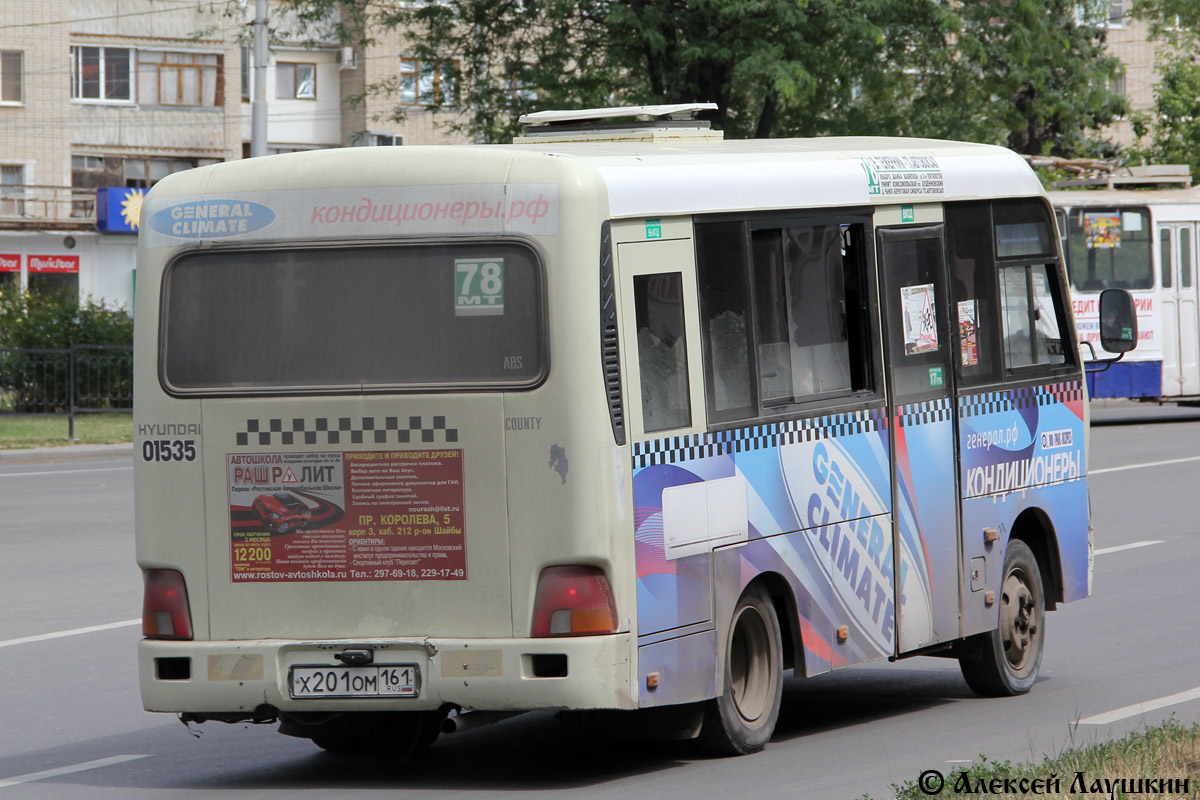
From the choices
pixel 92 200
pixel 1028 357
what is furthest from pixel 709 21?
pixel 92 200

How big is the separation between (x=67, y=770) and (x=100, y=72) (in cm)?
5306

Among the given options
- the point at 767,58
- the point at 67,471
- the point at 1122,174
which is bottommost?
the point at 67,471

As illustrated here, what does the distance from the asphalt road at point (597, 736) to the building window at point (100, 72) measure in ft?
153

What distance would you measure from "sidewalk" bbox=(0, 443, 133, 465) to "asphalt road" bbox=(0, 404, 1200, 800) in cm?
1182

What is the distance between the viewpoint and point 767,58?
1104 inches

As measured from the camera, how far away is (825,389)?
8.20 metres

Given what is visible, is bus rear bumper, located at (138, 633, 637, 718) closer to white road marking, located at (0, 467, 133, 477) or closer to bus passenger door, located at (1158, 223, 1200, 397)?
white road marking, located at (0, 467, 133, 477)

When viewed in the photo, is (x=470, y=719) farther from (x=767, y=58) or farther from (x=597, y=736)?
(x=767, y=58)

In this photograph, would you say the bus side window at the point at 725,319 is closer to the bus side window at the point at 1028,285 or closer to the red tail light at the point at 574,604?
the red tail light at the point at 574,604

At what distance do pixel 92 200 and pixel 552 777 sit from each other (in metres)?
53.4

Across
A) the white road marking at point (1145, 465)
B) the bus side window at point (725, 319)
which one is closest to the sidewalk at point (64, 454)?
the white road marking at point (1145, 465)

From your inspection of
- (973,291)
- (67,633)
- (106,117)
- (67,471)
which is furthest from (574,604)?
(106,117)

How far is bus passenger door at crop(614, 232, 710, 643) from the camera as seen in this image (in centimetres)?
696

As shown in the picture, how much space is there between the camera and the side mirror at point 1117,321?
9.85 metres
